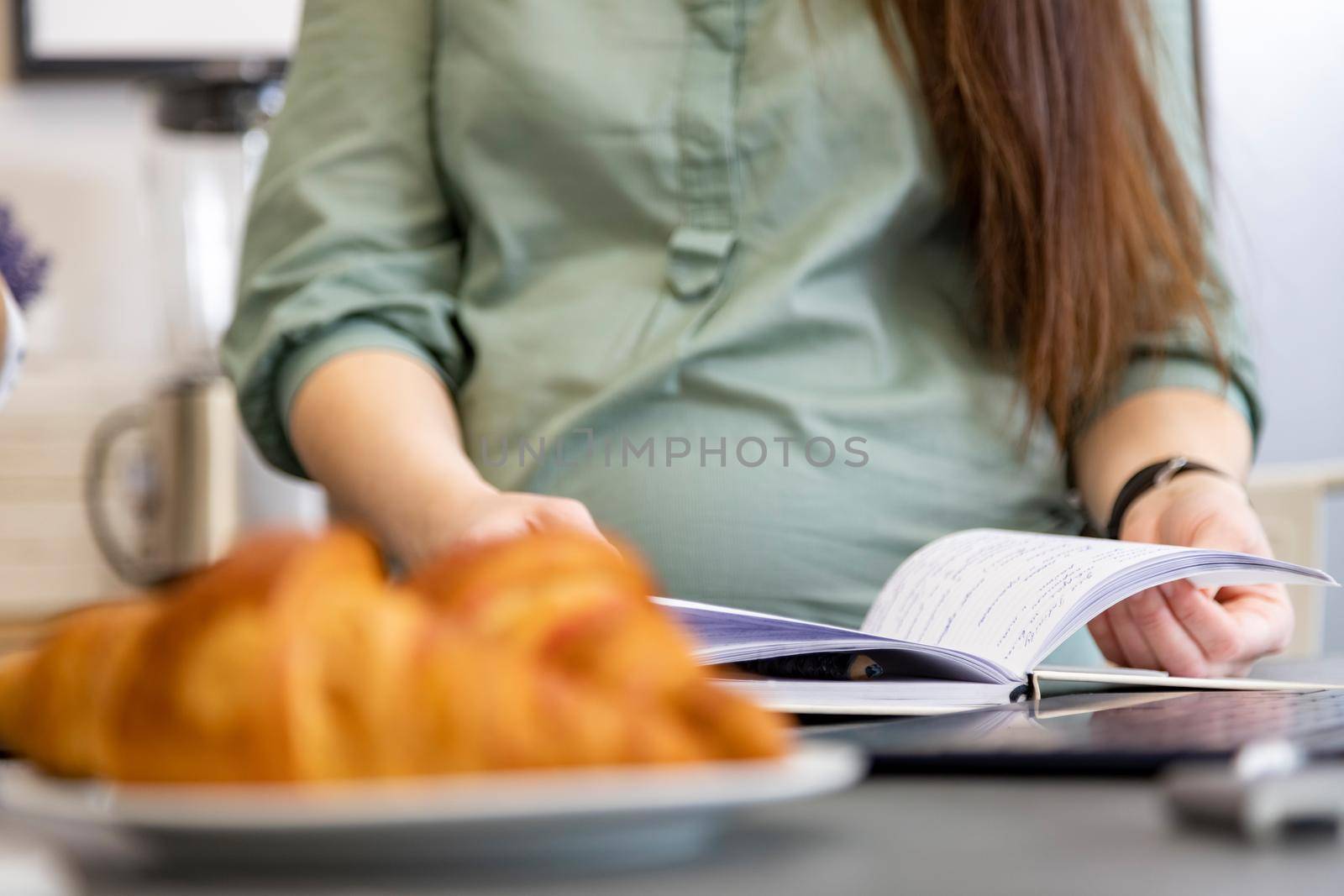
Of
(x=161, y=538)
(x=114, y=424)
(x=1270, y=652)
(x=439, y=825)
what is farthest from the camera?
(x=114, y=424)

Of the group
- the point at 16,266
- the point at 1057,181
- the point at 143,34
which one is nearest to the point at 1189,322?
the point at 1057,181

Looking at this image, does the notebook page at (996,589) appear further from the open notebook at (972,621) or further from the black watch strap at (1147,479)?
the black watch strap at (1147,479)

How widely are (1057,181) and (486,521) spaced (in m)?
0.42

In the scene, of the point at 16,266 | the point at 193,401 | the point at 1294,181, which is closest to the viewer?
the point at 16,266

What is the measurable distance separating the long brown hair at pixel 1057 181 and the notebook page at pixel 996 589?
0.63 feet

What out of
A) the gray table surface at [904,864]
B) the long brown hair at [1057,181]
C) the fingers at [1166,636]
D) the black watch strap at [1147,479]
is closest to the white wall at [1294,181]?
the long brown hair at [1057,181]

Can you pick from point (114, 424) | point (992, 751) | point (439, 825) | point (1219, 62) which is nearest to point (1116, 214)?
point (992, 751)

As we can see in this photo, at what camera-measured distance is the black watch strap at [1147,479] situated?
26.8 inches

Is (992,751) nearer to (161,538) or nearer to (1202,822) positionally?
(1202,822)

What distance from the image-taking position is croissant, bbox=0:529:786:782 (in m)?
0.20

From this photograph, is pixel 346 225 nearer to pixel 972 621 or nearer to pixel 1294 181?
pixel 972 621

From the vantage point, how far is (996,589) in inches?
21.4

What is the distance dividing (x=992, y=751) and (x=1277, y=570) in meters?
0.26

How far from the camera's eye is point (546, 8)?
2.61 feet
